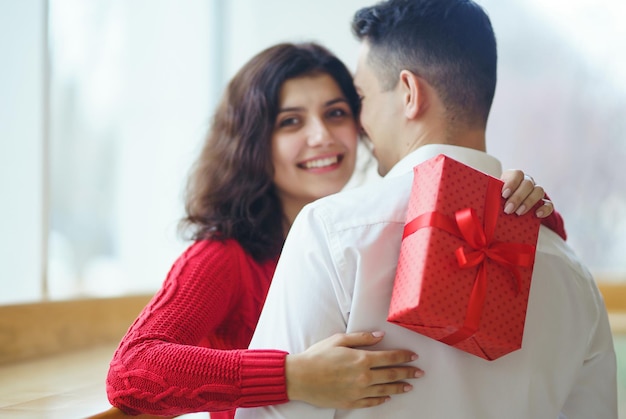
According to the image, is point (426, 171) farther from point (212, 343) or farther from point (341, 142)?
point (341, 142)

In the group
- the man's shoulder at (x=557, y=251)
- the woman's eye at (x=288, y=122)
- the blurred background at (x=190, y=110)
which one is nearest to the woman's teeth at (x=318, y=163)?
the woman's eye at (x=288, y=122)

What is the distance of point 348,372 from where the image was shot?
977mm

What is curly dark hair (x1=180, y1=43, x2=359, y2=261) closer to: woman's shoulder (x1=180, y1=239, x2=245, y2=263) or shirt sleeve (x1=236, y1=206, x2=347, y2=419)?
woman's shoulder (x1=180, y1=239, x2=245, y2=263)

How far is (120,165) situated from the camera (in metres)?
2.74

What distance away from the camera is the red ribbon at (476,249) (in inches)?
36.2

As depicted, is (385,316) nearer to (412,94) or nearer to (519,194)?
(519,194)

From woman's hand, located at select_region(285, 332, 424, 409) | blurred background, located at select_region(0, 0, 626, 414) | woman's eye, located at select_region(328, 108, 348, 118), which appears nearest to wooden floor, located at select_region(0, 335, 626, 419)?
woman's hand, located at select_region(285, 332, 424, 409)

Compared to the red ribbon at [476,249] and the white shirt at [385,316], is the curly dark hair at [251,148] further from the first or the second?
the red ribbon at [476,249]

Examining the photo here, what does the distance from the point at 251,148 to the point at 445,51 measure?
608 millimetres

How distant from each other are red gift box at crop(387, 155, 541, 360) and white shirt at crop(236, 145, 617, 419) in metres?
0.05

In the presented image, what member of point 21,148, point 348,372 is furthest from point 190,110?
point 348,372

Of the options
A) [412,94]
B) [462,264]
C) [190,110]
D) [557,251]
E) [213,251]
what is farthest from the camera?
[190,110]

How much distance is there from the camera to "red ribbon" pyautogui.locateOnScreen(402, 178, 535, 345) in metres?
0.92

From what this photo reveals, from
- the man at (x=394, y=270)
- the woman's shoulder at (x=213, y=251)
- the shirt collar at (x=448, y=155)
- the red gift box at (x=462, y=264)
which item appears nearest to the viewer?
the red gift box at (x=462, y=264)
